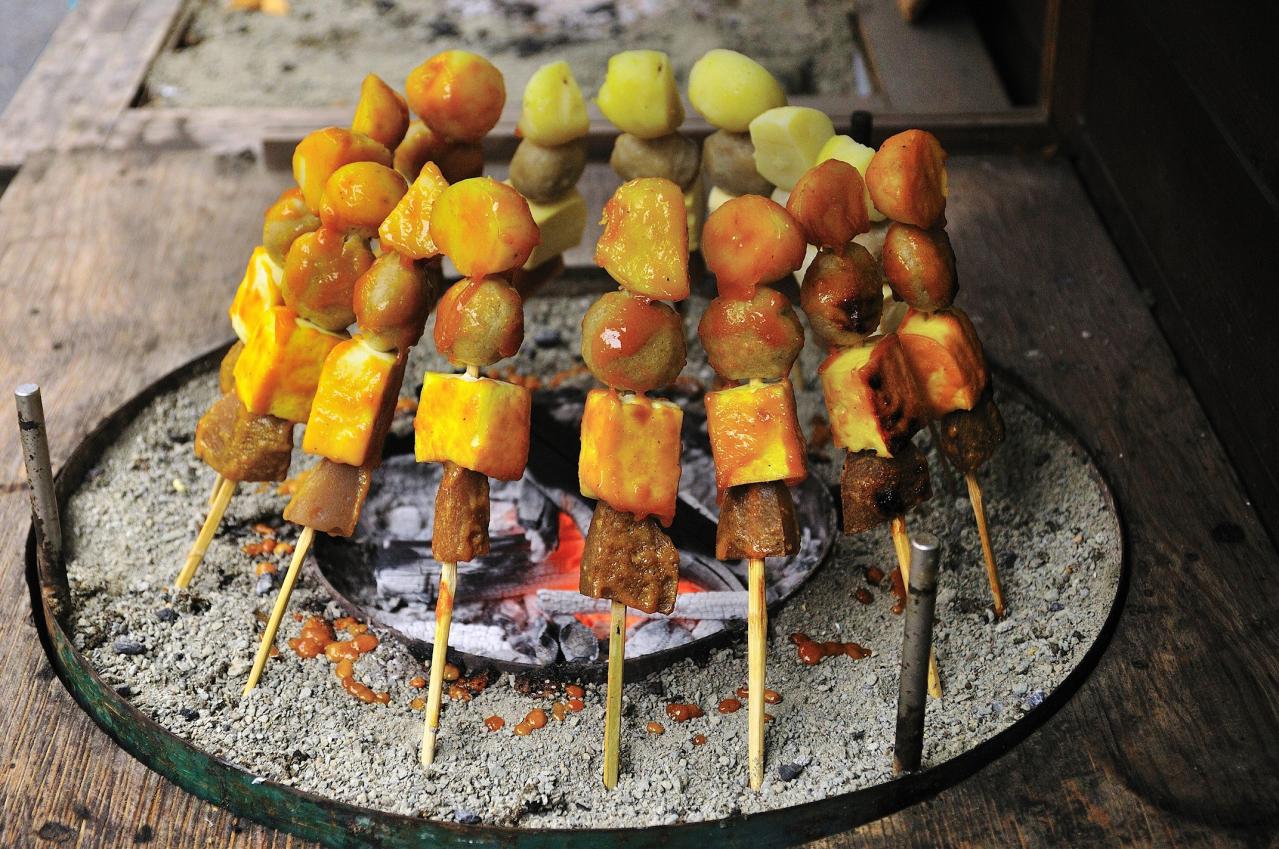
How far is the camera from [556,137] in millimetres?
2400

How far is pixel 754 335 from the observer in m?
1.93

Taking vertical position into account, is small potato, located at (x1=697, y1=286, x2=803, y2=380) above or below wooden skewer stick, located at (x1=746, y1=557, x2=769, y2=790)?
above

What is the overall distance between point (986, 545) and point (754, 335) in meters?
0.65

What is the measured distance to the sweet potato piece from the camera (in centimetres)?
201

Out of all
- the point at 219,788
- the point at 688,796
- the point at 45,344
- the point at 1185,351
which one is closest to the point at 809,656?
the point at 688,796

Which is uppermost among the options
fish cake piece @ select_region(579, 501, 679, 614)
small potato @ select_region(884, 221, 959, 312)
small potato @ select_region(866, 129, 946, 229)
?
small potato @ select_region(866, 129, 946, 229)

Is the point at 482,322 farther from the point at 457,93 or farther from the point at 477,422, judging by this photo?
the point at 457,93

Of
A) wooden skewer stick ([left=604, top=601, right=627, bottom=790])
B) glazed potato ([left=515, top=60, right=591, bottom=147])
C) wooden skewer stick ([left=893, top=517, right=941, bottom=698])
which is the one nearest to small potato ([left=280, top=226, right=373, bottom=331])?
glazed potato ([left=515, top=60, right=591, bottom=147])

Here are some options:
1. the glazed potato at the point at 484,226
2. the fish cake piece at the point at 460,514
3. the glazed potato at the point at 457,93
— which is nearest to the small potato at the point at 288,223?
the glazed potato at the point at 457,93

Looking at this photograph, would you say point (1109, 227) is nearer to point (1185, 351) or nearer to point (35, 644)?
point (1185, 351)

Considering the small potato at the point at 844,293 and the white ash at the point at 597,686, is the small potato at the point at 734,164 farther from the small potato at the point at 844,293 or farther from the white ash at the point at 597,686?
the white ash at the point at 597,686

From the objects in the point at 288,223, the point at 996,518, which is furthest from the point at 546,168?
the point at 996,518

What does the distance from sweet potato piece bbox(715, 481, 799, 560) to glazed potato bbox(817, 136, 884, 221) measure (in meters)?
0.52

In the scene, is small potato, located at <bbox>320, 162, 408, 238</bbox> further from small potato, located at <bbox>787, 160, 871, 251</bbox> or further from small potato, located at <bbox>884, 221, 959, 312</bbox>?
small potato, located at <bbox>884, 221, 959, 312</bbox>
